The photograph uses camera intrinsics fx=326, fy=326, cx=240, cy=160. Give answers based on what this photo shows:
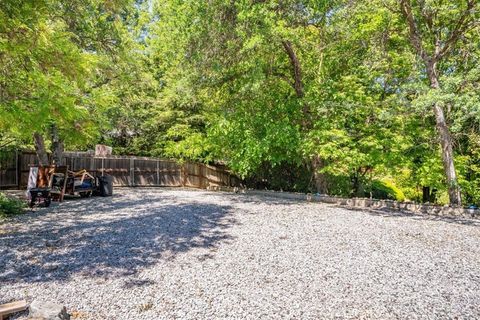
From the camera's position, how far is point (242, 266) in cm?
423

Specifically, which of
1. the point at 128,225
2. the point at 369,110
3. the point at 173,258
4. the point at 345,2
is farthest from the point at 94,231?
the point at 345,2

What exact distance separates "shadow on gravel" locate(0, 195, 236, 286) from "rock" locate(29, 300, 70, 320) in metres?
0.94

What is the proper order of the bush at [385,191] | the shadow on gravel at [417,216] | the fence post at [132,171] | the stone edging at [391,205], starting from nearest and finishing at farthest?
the shadow on gravel at [417,216] → the stone edging at [391,205] → the bush at [385,191] → the fence post at [132,171]

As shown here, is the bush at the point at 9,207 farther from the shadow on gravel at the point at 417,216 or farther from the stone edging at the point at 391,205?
the shadow on gravel at the point at 417,216

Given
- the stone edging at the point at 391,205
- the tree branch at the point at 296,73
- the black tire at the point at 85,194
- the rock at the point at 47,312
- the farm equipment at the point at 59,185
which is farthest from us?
the black tire at the point at 85,194

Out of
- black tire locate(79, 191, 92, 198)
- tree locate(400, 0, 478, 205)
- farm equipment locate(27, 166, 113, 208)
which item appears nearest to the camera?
tree locate(400, 0, 478, 205)

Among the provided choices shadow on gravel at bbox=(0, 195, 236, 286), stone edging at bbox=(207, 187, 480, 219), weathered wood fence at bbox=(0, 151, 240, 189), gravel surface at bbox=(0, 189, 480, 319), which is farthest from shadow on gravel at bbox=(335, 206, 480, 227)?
weathered wood fence at bbox=(0, 151, 240, 189)

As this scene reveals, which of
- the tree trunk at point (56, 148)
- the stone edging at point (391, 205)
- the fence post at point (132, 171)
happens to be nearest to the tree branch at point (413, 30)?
the stone edging at point (391, 205)

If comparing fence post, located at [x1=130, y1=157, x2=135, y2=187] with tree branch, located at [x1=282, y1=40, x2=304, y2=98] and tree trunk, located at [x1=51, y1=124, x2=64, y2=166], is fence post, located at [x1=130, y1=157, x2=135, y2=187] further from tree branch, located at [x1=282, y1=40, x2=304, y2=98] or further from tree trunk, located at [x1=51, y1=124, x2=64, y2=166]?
tree branch, located at [x1=282, y1=40, x2=304, y2=98]

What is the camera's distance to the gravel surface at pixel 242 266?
317 centimetres

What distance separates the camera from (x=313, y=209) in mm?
8445

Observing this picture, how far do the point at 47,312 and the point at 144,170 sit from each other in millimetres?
14393

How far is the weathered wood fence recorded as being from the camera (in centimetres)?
1323

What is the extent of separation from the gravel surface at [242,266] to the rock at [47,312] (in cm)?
19
